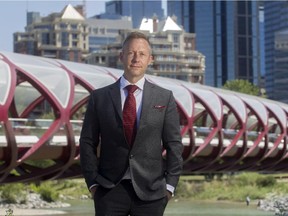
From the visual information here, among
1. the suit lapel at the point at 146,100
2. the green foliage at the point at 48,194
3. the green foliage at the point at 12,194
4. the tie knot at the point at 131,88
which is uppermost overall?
the tie knot at the point at 131,88

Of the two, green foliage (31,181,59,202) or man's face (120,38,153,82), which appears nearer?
man's face (120,38,153,82)

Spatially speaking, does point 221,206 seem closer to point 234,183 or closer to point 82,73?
point 234,183

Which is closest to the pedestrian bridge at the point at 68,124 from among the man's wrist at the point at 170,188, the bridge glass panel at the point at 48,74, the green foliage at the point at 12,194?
the bridge glass panel at the point at 48,74

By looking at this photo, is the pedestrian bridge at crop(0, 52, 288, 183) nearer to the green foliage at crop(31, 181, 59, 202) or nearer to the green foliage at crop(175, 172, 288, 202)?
the green foliage at crop(175, 172, 288, 202)

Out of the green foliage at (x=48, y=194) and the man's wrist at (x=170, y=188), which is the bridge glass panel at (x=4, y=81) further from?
the green foliage at (x=48, y=194)

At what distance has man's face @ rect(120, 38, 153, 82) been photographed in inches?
249

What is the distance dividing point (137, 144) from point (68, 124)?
81.6ft

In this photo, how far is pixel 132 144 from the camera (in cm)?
629

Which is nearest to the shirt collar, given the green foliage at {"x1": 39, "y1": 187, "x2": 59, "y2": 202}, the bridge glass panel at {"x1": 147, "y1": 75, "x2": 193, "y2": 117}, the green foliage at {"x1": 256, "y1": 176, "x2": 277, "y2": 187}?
the bridge glass panel at {"x1": 147, "y1": 75, "x2": 193, "y2": 117}

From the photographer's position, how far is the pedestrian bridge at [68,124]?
28.9 m

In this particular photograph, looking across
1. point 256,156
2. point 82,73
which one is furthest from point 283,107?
point 82,73

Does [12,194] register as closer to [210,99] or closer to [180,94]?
[210,99]

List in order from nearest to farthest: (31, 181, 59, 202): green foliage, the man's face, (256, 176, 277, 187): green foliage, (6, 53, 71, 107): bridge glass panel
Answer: the man's face
(6, 53, 71, 107): bridge glass panel
(31, 181, 59, 202): green foliage
(256, 176, 277, 187): green foliage

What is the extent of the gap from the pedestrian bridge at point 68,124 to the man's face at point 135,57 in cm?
2104
